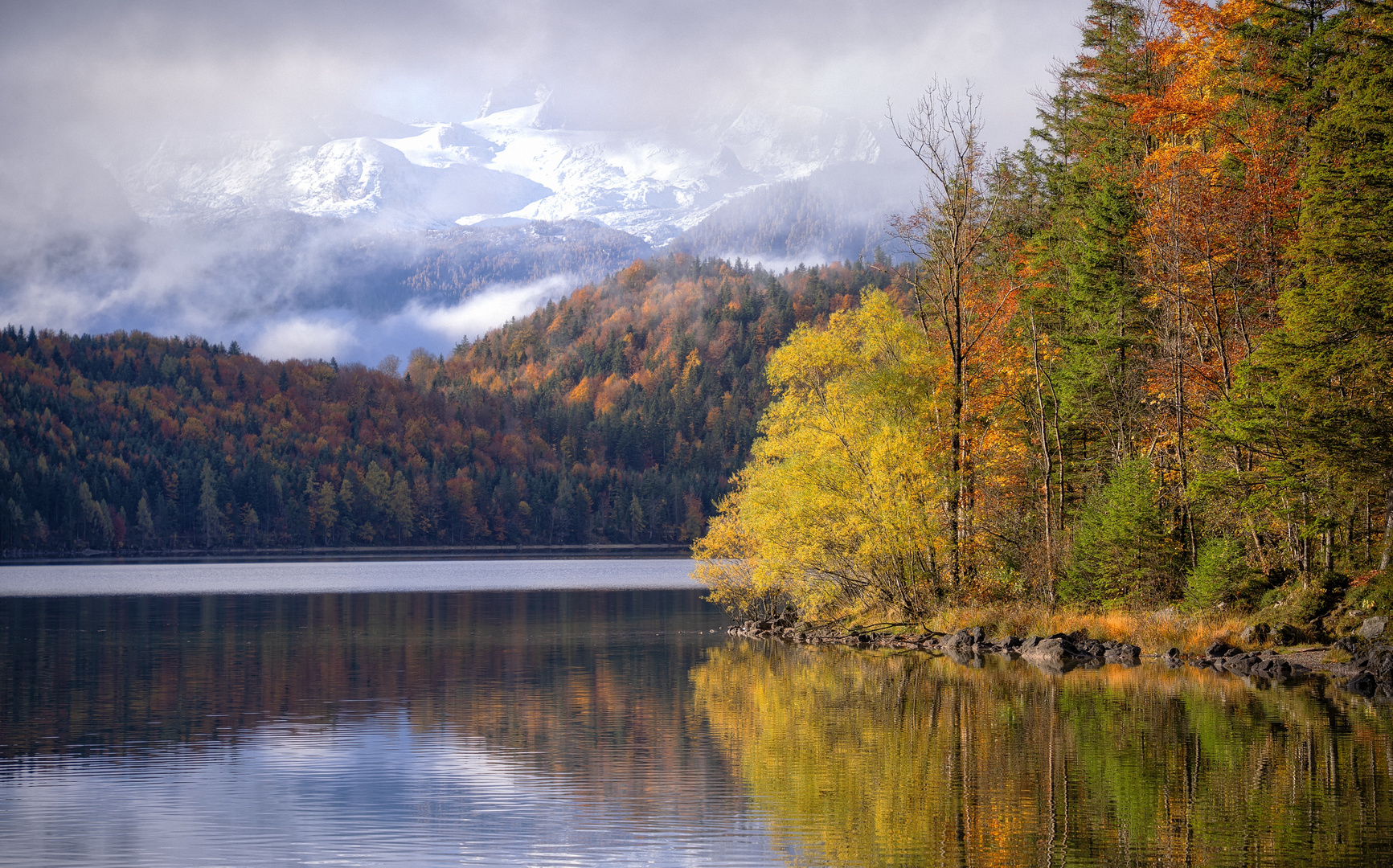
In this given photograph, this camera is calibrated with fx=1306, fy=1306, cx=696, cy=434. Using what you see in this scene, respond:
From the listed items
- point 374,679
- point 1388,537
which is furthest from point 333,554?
point 1388,537

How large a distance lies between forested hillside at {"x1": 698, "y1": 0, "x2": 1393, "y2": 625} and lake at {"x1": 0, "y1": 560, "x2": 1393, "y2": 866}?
5044 mm

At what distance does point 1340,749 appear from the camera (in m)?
20.9

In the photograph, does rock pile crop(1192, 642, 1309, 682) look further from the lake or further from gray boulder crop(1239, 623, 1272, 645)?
the lake

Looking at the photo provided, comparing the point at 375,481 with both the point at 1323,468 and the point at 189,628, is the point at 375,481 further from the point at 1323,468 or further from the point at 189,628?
the point at 1323,468

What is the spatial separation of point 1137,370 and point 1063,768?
26.2 meters

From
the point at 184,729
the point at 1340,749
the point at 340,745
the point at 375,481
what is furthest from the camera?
the point at 375,481

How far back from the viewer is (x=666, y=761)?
2177 cm

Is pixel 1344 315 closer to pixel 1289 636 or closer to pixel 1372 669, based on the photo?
pixel 1372 669

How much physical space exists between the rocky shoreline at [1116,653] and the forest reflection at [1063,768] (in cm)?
154

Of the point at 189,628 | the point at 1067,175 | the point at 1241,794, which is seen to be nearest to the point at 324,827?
the point at 1241,794

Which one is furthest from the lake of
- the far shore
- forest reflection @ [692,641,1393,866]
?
the far shore

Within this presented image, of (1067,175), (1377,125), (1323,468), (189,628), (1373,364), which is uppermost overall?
(1067,175)

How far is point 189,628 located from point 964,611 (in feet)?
97.5

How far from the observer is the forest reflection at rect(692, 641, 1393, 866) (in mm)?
15328
